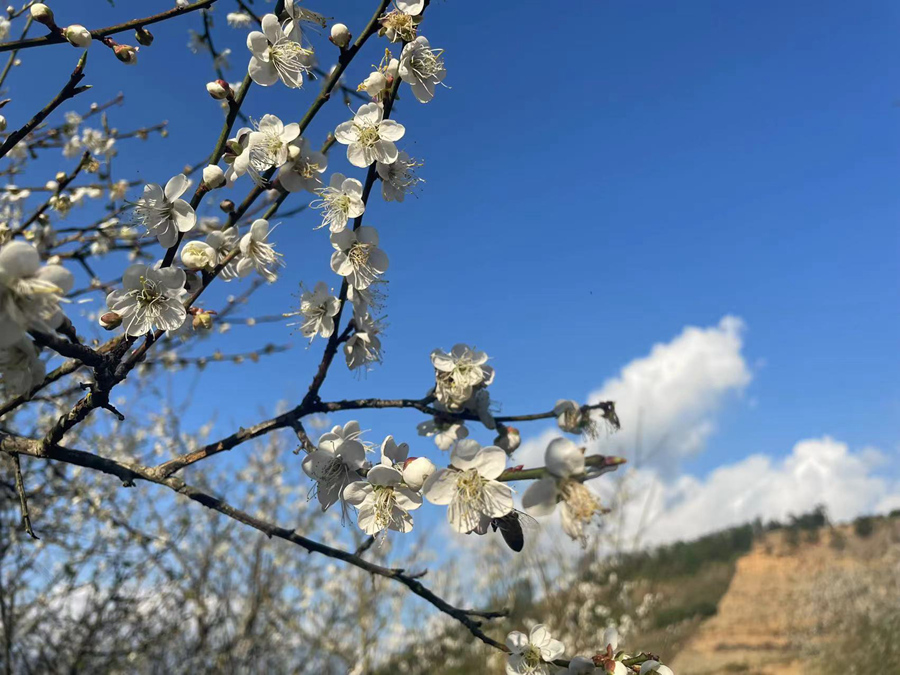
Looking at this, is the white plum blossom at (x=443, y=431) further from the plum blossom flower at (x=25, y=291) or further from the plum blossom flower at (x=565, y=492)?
the plum blossom flower at (x=25, y=291)

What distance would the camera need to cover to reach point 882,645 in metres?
9.12

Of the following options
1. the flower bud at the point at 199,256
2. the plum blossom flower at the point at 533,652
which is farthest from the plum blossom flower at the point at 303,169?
the plum blossom flower at the point at 533,652

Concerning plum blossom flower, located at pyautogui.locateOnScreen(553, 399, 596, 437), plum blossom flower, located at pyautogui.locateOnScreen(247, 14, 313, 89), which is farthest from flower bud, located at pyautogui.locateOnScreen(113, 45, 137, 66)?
plum blossom flower, located at pyautogui.locateOnScreen(553, 399, 596, 437)

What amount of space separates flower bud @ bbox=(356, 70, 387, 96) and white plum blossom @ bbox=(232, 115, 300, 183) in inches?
9.0

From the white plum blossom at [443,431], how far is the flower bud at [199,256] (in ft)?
2.23

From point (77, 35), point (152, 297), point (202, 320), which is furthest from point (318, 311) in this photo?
point (77, 35)

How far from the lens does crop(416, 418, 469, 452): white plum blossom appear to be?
5.15ft

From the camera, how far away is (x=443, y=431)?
1593 millimetres

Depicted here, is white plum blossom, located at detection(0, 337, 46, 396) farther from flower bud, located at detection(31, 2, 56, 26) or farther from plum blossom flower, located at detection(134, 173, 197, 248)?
flower bud, located at detection(31, 2, 56, 26)

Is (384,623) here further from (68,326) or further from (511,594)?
(68,326)

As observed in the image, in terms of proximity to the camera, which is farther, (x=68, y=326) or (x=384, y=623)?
(x=384, y=623)

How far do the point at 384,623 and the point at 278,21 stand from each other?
22.5ft

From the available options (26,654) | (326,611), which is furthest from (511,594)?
(26,654)

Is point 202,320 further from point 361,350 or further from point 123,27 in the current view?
point 123,27
